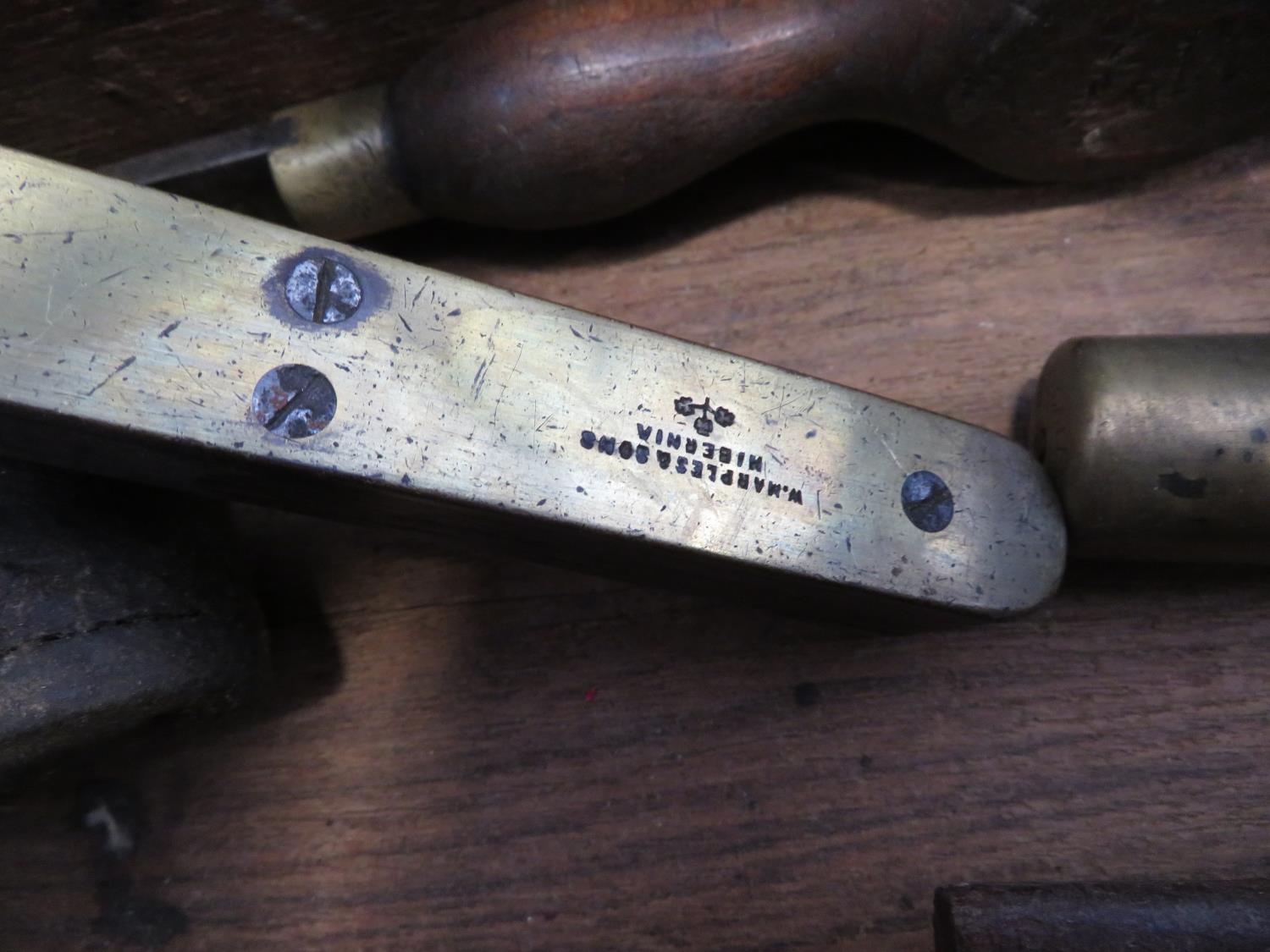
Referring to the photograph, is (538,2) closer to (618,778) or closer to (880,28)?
(880,28)

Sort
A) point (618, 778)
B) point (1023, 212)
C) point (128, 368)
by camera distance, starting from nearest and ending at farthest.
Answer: point (128, 368), point (618, 778), point (1023, 212)

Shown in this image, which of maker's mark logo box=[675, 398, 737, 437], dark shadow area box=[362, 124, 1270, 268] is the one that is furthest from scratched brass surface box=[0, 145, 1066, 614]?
dark shadow area box=[362, 124, 1270, 268]

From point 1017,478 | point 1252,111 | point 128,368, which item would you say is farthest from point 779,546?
point 1252,111

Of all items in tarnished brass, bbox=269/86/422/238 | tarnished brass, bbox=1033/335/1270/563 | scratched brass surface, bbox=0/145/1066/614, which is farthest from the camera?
tarnished brass, bbox=269/86/422/238

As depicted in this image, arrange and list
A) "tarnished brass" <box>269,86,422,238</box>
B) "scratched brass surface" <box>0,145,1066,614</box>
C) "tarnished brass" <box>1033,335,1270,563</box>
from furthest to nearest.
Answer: "tarnished brass" <box>269,86,422,238</box>
"tarnished brass" <box>1033,335,1270,563</box>
"scratched brass surface" <box>0,145,1066,614</box>

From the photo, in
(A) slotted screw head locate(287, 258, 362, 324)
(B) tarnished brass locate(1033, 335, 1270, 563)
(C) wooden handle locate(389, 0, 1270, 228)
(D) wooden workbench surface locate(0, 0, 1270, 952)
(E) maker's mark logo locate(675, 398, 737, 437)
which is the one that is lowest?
(D) wooden workbench surface locate(0, 0, 1270, 952)

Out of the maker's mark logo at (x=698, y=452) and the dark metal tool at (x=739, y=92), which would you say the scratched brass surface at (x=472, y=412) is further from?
the dark metal tool at (x=739, y=92)

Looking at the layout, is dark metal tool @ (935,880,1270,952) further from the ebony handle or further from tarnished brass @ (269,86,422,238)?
tarnished brass @ (269,86,422,238)

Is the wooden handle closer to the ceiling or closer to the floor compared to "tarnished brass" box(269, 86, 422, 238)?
closer to the ceiling

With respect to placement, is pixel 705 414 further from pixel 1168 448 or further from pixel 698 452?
pixel 1168 448
